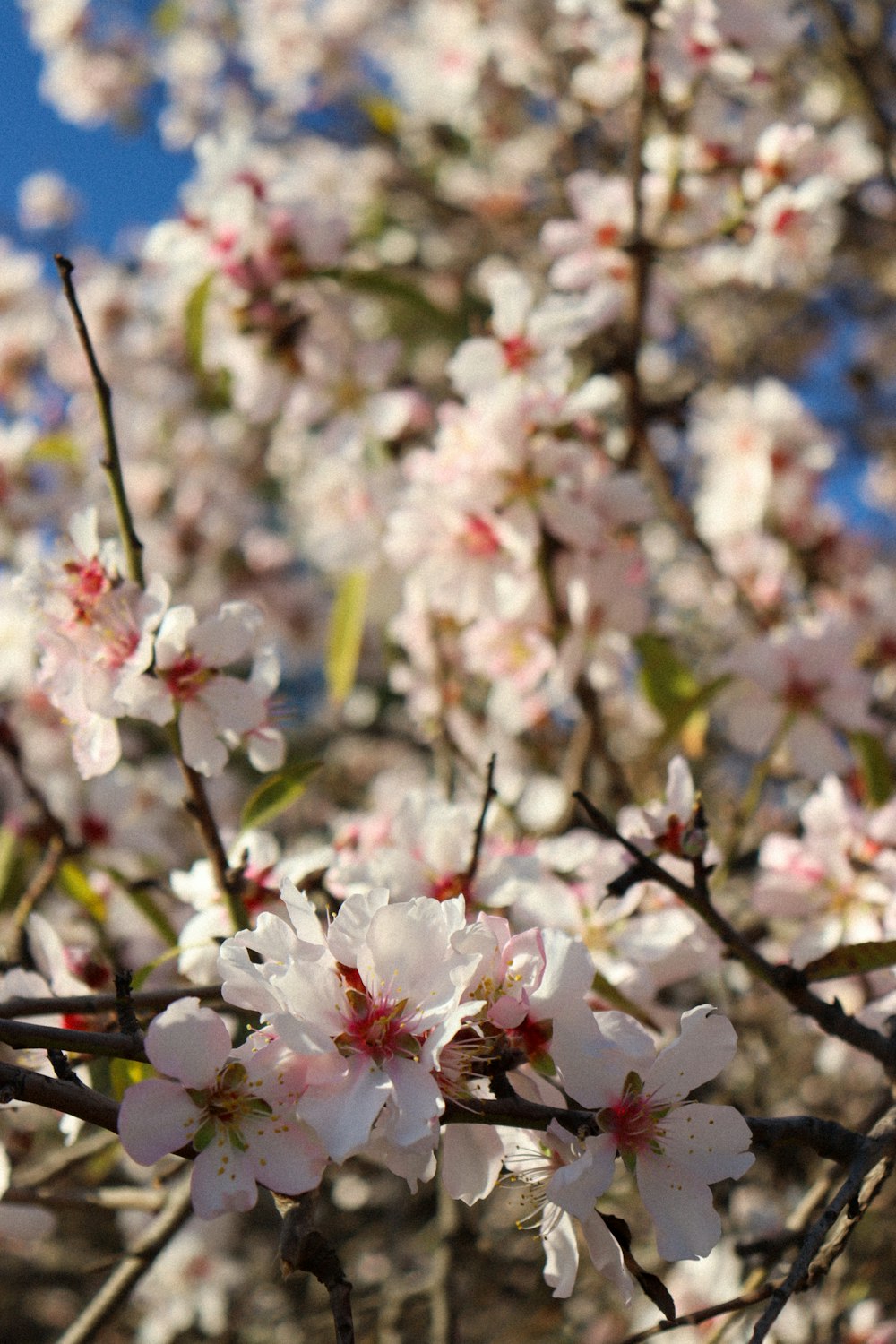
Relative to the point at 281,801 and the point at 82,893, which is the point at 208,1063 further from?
the point at 82,893

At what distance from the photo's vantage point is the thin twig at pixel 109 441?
828 mm

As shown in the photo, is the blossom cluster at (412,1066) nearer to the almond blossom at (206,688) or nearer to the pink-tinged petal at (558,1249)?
the pink-tinged petal at (558,1249)

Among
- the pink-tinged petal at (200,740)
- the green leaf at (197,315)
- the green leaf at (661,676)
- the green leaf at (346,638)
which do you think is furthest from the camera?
the green leaf at (346,638)

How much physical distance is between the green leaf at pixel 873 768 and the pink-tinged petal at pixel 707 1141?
0.77 m

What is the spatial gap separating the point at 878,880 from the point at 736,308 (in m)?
2.57

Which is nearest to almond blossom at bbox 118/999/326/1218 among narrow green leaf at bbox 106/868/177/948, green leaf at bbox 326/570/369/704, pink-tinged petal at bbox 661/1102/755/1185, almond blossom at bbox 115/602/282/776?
pink-tinged petal at bbox 661/1102/755/1185

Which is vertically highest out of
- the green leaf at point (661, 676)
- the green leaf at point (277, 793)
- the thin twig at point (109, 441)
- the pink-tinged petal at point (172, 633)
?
the thin twig at point (109, 441)

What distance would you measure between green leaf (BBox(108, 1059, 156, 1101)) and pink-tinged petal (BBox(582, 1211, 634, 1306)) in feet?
1.09

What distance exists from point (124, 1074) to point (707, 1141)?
16.6 inches

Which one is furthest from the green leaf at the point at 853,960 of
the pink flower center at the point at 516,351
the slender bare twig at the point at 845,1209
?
the pink flower center at the point at 516,351

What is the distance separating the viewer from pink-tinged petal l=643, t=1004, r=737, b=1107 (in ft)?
2.22

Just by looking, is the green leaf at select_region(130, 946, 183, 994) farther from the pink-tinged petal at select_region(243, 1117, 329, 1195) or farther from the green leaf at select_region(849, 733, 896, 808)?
the green leaf at select_region(849, 733, 896, 808)

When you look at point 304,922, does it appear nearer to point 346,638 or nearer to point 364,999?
point 364,999

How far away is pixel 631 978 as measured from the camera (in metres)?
0.96
